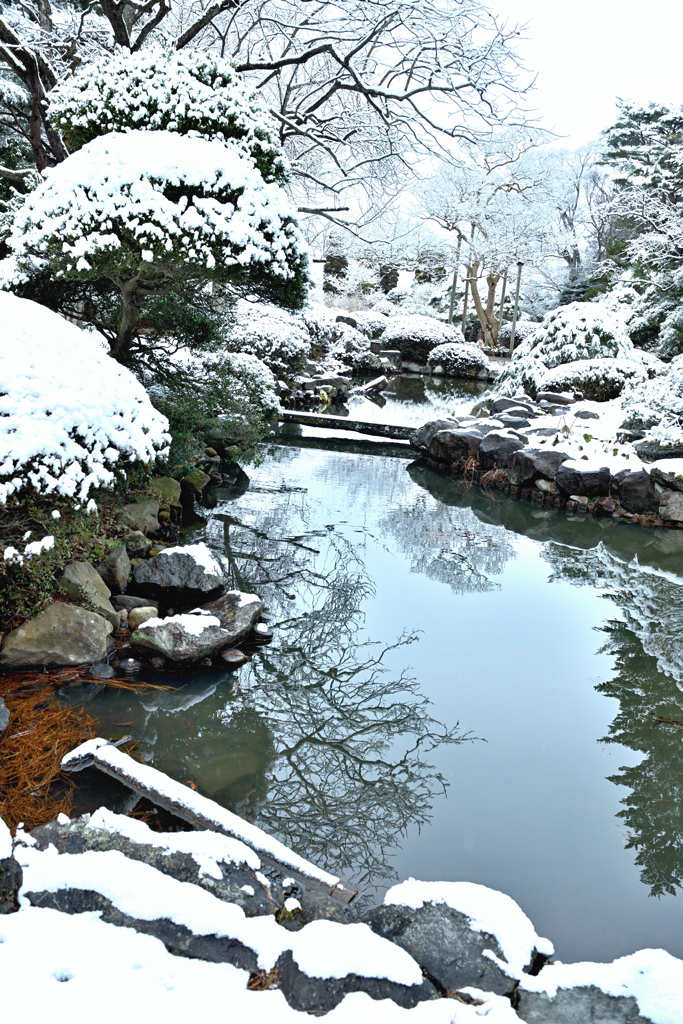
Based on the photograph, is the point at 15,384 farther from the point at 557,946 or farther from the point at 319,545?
the point at 557,946

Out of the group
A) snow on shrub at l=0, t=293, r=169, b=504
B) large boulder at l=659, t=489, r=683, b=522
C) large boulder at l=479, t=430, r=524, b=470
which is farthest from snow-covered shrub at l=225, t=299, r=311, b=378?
snow on shrub at l=0, t=293, r=169, b=504

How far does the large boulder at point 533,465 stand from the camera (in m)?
7.55

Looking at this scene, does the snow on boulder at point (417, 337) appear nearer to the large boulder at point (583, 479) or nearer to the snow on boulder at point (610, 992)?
the large boulder at point (583, 479)

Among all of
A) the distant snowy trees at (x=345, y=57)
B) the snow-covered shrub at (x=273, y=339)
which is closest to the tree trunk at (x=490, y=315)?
the snow-covered shrub at (x=273, y=339)

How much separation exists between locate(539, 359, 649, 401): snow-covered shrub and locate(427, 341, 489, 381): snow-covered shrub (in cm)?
777

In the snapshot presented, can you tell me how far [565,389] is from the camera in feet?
36.0

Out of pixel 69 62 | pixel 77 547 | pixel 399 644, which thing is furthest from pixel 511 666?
pixel 69 62

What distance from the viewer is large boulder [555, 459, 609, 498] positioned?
7227 mm

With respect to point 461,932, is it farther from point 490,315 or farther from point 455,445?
point 490,315

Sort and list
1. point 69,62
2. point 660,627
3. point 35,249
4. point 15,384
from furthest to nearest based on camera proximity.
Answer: point 69,62 < point 35,249 < point 660,627 < point 15,384

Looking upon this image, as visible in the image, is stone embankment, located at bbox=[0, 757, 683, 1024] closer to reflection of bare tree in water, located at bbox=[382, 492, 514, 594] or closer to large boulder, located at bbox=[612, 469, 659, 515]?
reflection of bare tree in water, located at bbox=[382, 492, 514, 594]

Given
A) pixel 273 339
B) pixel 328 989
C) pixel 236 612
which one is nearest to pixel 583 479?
pixel 236 612

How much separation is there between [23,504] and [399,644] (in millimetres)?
2253

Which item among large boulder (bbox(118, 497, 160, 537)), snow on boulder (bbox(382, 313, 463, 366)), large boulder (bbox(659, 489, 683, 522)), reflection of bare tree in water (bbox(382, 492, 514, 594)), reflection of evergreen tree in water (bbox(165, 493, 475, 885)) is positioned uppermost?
snow on boulder (bbox(382, 313, 463, 366))
